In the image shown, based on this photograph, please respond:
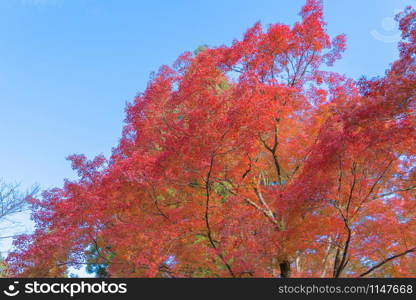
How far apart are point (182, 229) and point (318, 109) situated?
602cm

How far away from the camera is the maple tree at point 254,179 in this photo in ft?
→ 26.0

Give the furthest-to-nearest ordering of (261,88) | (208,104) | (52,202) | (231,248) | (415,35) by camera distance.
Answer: (52,202) < (261,88) < (231,248) < (208,104) < (415,35)

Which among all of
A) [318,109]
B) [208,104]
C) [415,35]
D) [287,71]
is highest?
[287,71]

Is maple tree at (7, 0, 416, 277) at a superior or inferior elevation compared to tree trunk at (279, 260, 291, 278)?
superior

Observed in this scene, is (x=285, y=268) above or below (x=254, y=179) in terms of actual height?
below

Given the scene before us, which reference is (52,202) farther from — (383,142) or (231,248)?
(383,142)

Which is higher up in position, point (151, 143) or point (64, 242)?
point (151, 143)

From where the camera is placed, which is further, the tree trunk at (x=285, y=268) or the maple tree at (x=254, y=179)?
the tree trunk at (x=285, y=268)

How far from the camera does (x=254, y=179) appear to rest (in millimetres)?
10438

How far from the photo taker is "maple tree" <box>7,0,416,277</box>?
312 inches

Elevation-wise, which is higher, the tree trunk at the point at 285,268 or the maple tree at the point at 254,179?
the maple tree at the point at 254,179

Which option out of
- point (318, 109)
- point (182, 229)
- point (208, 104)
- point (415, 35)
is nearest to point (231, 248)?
point (182, 229)

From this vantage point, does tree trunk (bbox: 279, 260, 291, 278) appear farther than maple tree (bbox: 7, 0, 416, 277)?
Yes

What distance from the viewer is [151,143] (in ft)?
38.2
